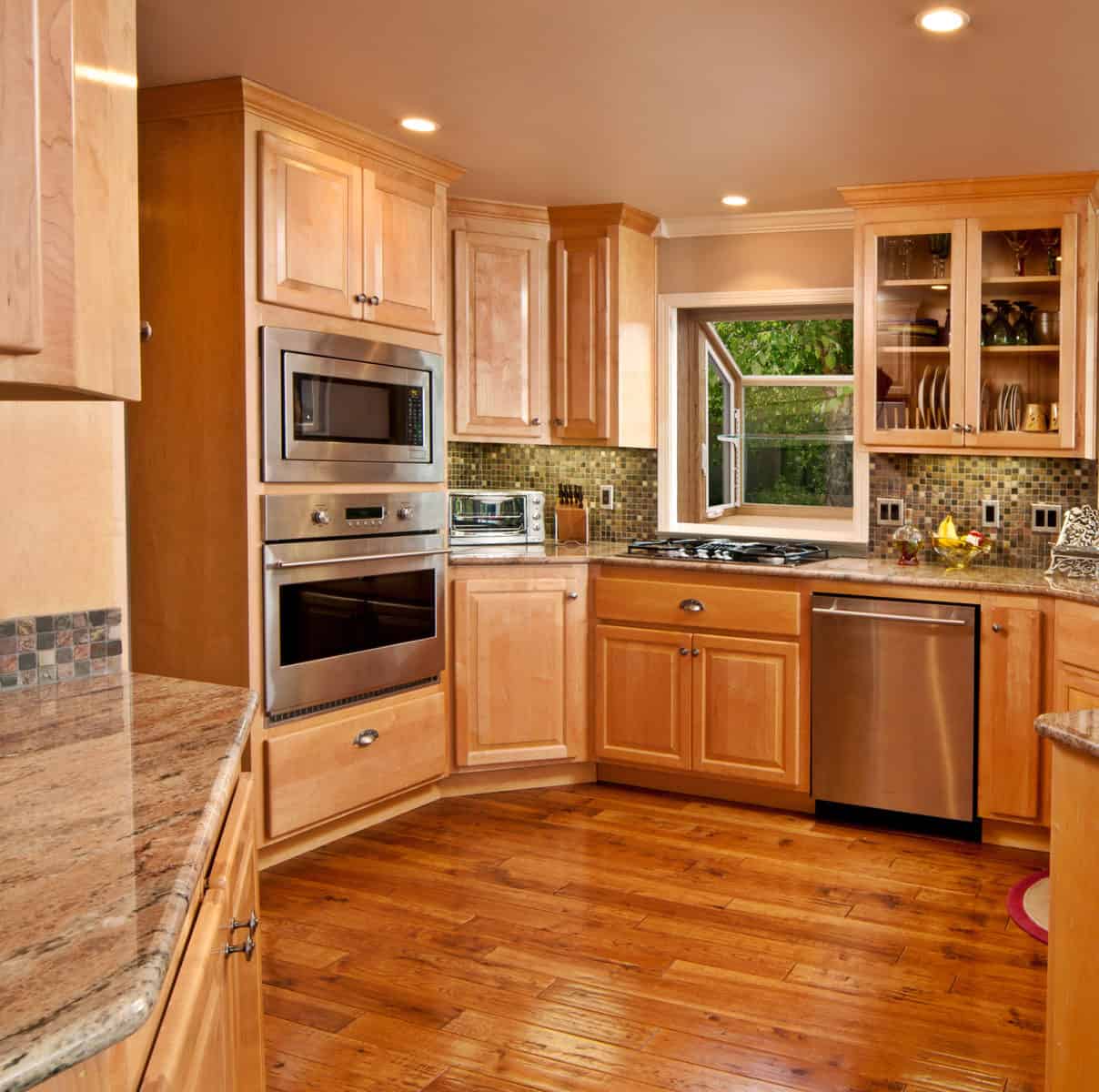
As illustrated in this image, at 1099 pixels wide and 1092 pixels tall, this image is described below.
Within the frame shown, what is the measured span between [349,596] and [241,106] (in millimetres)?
1501

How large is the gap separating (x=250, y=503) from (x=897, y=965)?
2.16 meters

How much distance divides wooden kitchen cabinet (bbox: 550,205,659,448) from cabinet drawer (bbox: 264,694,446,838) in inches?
52.1

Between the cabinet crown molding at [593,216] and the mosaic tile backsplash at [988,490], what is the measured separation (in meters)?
1.37

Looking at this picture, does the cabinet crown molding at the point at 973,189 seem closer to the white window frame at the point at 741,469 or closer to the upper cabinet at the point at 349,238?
the white window frame at the point at 741,469

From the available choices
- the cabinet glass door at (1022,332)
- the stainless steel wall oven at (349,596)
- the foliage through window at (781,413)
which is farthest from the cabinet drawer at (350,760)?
the cabinet glass door at (1022,332)

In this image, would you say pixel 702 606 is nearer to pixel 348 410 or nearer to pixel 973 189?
pixel 348 410

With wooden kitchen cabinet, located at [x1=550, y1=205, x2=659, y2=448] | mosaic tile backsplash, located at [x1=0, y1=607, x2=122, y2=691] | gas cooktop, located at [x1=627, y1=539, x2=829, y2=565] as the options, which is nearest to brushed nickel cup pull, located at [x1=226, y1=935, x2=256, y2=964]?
mosaic tile backsplash, located at [x1=0, y1=607, x2=122, y2=691]

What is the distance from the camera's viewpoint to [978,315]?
4.14m

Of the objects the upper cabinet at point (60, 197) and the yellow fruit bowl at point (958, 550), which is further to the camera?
the yellow fruit bowl at point (958, 550)

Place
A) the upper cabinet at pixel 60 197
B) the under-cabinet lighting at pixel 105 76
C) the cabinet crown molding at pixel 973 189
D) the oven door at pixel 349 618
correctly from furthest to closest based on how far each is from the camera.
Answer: the cabinet crown molding at pixel 973 189 → the oven door at pixel 349 618 → the under-cabinet lighting at pixel 105 76 → the upper cabinet at pixel 60 197

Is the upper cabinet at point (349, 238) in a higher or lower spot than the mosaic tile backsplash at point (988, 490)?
higher

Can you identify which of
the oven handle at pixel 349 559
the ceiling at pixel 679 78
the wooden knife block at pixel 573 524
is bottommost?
the oven handle at pixel 349 559

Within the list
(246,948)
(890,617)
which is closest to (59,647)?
(246,948)

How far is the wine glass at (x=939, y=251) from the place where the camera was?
4.18 m
